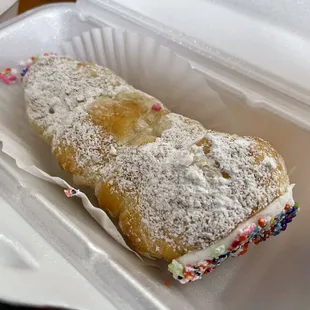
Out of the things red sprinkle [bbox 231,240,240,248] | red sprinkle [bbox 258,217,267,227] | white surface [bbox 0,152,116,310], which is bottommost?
red sprinkle [bbox 231,240,240,248]

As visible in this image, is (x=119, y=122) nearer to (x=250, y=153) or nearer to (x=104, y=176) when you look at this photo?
(x=104, y=176)

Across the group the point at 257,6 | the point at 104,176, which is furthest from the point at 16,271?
the point at 257,6

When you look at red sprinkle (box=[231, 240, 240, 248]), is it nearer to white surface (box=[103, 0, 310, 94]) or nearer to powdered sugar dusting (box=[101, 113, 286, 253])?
powdered sugar dusting (box=[101, 113, 286, 253])

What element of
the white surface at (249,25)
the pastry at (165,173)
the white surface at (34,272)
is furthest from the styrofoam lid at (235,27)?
the white surface at (34,272)

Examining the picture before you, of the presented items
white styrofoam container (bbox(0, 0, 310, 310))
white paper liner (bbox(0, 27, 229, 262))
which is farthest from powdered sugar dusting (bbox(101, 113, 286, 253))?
white paper liner (bbox(0, 27, 229, 262))

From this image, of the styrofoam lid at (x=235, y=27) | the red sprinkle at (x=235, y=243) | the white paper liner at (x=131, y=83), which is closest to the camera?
the red sprinkle at (x=235, y=243)

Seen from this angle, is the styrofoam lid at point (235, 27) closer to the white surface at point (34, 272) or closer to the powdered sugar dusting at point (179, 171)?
the powdered sugar dusting at point (179, 171)
